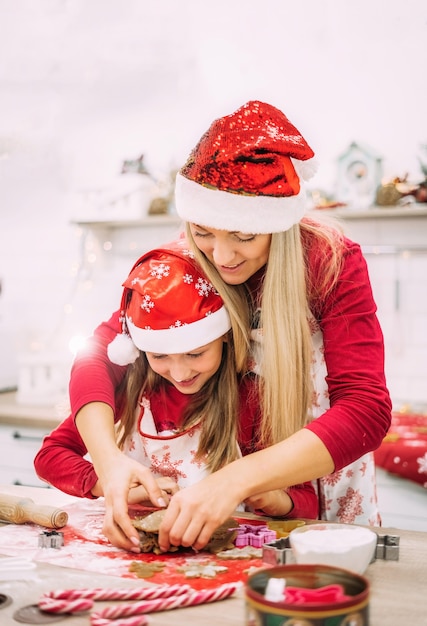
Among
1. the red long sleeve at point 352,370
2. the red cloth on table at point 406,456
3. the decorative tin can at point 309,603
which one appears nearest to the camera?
the decorative tin can at point 309,603

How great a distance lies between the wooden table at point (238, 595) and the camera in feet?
3.19

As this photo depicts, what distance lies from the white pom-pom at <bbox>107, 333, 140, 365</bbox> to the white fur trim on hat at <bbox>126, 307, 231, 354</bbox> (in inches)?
2.1

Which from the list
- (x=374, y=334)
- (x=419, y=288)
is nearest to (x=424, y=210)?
(x=419, y=288)

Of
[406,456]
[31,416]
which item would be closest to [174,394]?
[406,456]

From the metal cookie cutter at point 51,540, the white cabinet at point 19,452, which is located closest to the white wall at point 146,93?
the white cabinet at point 19,452

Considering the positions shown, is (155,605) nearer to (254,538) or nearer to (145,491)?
(254,538)

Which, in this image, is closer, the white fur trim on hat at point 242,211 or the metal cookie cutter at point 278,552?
the metal cookie cutter at point 278,552

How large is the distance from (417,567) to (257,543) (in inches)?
9.5

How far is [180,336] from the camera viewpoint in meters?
1.44

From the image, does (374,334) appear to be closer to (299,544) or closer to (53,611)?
(299,544)

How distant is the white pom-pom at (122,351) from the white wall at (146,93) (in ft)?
6.19

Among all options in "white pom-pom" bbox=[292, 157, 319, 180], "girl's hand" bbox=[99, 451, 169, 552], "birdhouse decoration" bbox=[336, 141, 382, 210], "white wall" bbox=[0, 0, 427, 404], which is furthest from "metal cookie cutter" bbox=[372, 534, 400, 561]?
"white wall" bbox=[0, 0, 427, 404]

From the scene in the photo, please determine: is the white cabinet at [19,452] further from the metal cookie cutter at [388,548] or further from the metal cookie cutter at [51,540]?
the metal cookie cutter at [388,548]

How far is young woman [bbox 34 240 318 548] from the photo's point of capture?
57.1 inches
